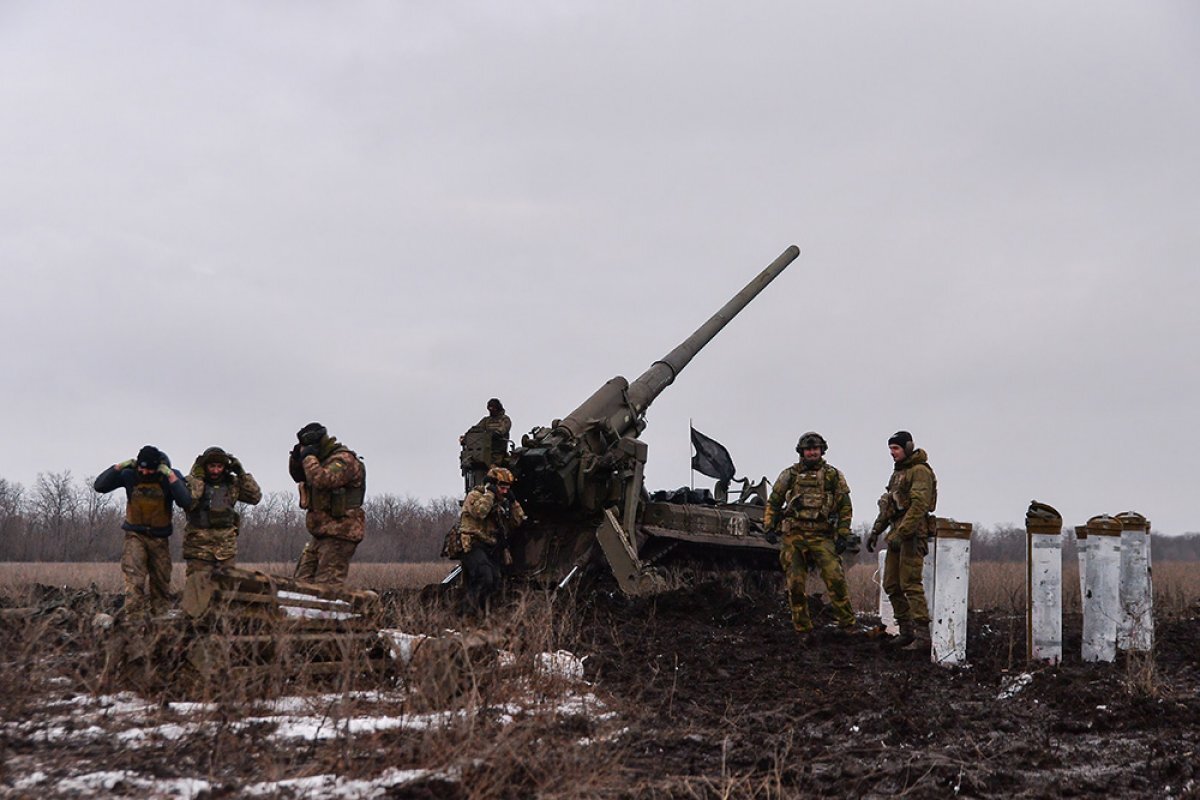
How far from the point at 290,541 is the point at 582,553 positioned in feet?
89.3

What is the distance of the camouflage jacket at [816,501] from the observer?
1052 centimetres

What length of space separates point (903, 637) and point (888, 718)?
3.12 m

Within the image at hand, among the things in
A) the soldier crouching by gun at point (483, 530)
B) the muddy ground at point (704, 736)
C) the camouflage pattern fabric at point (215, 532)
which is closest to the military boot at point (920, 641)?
the muddy ground at point (704, 736)

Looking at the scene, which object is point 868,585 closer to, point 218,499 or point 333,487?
point 333,487

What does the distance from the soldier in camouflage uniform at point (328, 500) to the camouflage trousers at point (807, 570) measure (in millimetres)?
3812

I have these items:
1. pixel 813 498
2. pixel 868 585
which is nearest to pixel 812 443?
pixel 813 498

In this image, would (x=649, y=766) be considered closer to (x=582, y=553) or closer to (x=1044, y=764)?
(x=1044, y=764)

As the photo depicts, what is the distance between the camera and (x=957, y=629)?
882cm

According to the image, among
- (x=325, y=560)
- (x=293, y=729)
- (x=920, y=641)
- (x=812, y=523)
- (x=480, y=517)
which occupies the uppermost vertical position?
(x=812, y=523)

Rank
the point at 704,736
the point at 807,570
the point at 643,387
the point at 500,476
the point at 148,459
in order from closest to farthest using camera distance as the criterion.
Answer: the point at 704,736, the point at 148,459, the point at 807,570, the point at 500,476, the point at 643,387

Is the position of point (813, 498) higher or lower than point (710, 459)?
lower

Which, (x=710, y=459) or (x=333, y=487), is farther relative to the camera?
(x=710, y=459)

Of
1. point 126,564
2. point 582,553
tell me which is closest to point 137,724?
point 126,564

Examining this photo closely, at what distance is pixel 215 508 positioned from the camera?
9.73 m
